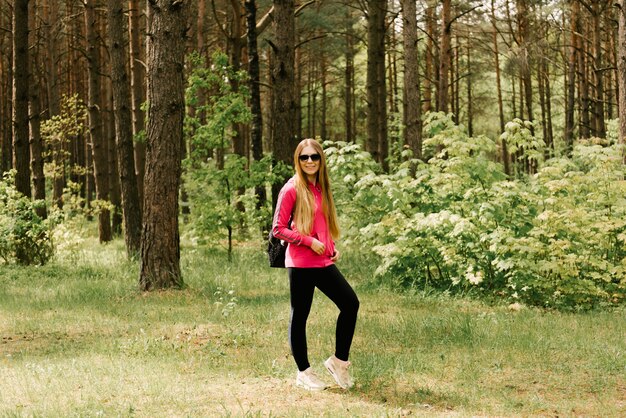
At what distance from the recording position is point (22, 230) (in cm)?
1430

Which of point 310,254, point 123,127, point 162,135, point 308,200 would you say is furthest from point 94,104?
point 310,254

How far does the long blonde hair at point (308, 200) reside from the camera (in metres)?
5.79

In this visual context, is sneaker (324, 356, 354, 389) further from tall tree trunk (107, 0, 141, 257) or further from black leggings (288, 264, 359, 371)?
tall tree trunk (107, 0, 141, 257)

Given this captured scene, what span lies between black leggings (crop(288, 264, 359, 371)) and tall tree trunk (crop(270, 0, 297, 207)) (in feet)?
26.2

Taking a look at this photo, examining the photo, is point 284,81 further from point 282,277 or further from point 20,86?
point 20,86

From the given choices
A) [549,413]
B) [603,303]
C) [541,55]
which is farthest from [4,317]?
[541,55]

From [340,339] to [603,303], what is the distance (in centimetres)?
568

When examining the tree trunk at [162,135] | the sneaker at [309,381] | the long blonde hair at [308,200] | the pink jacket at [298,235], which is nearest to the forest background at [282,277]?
the tree trunk at [162,135]

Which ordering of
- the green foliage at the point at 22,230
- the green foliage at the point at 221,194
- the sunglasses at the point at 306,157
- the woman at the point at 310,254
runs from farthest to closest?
the green foliage at the point at 22,230 < the green foliage at the point at 221,194 < the sunglasses at the point at 306,157 < the woman at the point at 310,254

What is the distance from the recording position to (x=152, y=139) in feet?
34.6

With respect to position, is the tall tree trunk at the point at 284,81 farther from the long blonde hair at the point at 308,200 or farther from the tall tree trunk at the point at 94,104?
the long blonde hair at the point at 308,200

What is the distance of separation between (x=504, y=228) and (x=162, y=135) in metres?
5.36

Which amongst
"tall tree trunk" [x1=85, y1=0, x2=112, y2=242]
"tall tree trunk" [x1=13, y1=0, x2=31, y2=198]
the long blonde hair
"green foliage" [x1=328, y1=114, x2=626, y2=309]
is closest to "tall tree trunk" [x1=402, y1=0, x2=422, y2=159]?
"green foliage" [x1=328, y1=114, x2=626, y2=309]

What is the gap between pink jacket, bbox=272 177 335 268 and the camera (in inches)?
224
